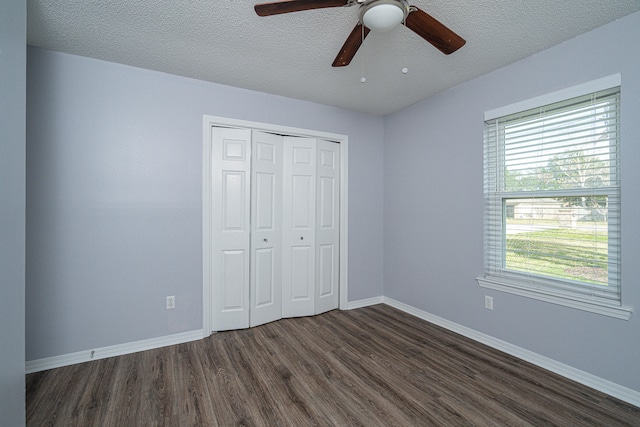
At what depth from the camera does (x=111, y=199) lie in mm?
2455

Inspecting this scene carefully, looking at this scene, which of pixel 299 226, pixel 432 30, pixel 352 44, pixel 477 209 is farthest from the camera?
pixel 299 226

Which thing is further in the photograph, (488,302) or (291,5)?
(488,302)

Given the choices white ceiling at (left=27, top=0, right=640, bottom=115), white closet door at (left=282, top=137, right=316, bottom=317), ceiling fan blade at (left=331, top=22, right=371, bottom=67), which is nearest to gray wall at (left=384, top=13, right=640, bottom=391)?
white ceiling at (left=27, top=0, right=640, bottom=115)

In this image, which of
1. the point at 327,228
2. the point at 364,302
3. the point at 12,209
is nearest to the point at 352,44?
the point at 12,209

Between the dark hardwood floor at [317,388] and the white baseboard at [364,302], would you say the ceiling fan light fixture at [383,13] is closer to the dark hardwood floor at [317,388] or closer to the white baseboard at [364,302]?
the dark hardwood floor at [317,388]

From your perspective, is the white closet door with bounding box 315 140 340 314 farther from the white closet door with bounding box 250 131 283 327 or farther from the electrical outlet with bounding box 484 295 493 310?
the electrical outlet with bounding box 484 295 493 310

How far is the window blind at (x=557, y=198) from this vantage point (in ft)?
6.45

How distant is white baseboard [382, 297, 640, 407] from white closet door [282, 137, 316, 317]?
1.41m

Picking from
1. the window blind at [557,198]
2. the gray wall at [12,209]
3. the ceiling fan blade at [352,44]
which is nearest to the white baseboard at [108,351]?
the gray wall at [12,209]

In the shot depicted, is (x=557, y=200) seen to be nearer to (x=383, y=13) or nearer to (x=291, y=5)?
(x=383, y=13)

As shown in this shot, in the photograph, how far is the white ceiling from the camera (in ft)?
5.84

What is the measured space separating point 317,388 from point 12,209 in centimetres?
204

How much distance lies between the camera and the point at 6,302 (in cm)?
129

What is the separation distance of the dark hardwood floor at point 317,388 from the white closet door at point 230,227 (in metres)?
0.32
